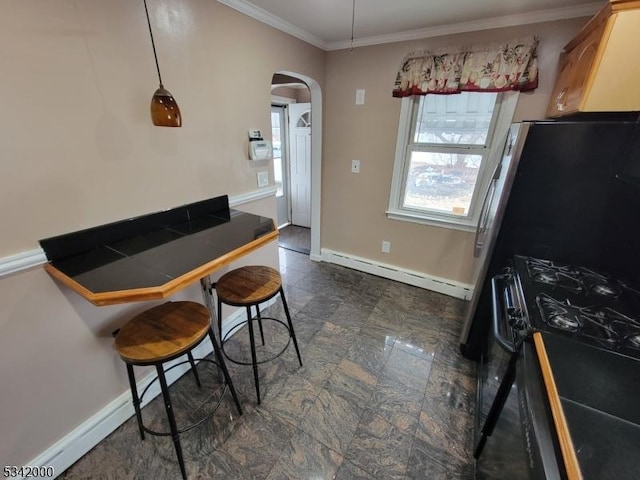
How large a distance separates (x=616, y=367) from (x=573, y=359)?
0.39 feet

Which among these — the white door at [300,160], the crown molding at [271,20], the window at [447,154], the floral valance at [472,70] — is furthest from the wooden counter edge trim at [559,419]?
the white door at [300,160]

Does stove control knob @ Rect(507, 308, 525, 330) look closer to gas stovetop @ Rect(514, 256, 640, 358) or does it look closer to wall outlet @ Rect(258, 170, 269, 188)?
gas stovetop @ Rect(514, 256, 640, 358)

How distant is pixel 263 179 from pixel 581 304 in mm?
2013

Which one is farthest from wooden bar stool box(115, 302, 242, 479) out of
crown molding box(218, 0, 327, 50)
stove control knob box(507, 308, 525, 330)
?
crown molding box(218, 0, 327, 50)

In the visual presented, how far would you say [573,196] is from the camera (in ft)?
4.47

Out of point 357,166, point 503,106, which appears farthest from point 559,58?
point 357,166

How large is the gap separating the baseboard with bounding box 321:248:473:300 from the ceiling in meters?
2.03

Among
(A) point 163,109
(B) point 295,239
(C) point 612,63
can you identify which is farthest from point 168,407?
(B) point 295,239

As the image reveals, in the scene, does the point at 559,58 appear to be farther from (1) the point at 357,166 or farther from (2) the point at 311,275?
(2) the point at 311,275

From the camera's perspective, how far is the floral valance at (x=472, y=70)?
1.83m

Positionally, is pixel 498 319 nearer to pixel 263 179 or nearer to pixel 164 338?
pixel 164 338

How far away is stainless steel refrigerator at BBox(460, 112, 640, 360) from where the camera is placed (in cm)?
125

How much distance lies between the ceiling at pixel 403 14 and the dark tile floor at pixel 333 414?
2.30m

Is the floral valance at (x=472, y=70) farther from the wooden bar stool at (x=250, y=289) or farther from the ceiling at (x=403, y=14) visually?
the wooden bar stool at (x=250, y=289)
